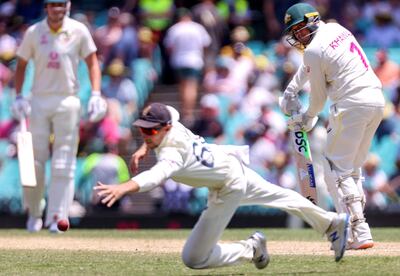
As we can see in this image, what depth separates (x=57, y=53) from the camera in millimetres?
12539

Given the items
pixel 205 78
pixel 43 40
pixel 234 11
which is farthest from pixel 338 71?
pixel 234 11

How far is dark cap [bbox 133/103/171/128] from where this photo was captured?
7.61 m

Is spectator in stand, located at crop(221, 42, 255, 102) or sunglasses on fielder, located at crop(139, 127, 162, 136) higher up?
sunglasses on fielder, located at crop(139, 127, 162, 136)

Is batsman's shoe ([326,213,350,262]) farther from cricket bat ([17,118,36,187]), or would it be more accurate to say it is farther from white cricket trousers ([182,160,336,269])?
cricket bat ([17,118,36,187])

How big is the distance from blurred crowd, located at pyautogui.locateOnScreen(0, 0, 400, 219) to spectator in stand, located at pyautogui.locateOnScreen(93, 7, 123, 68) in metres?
0.02

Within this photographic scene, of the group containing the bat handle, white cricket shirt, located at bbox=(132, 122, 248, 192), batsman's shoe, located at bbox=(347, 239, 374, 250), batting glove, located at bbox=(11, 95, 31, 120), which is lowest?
the bat handle

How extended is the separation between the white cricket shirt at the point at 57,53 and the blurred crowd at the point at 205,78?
136 inches

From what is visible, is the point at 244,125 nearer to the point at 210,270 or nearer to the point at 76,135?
the point at 76,135

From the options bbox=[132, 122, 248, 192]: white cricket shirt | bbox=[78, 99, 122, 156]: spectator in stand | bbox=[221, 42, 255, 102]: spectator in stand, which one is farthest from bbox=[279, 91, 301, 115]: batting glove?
bbox=[221, 42, 255, 102]: spectator in stand

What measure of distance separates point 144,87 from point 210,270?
10075 mm

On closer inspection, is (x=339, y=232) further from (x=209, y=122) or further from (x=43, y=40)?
(x=209, y=122)

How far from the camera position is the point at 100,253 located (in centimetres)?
996

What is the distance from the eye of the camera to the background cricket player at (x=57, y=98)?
12492mm

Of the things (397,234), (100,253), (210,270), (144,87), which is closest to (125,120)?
(144,87)
